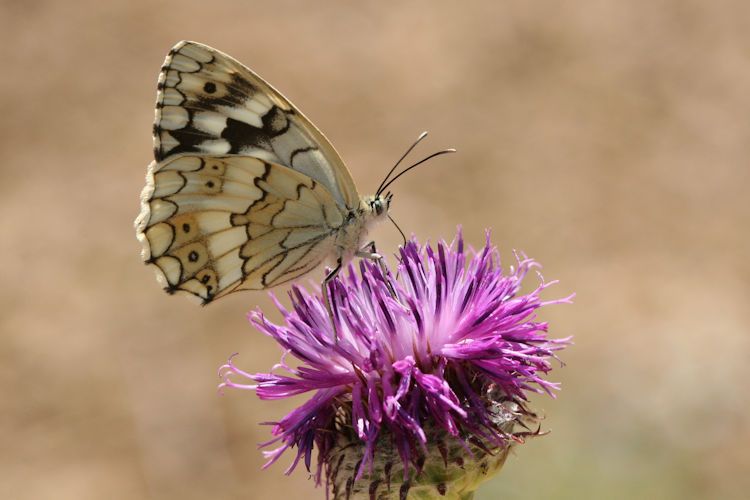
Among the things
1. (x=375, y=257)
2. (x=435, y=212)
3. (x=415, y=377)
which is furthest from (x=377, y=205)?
(x=435, y=212)

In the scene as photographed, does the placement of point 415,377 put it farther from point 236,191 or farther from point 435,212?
point 435,212

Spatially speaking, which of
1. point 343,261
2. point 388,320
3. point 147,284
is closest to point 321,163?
point 343,261

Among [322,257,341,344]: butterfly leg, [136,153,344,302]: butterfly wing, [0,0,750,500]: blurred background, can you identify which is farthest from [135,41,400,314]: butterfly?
[0,0,750,500]: blurred background

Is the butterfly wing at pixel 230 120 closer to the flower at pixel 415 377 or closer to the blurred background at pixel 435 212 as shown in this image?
the flower at pixel 415 377

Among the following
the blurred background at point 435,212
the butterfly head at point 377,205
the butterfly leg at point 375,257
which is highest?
the blurred background at point 435,212

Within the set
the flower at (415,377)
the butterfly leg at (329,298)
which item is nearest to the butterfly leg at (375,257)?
the flower at (415,377)

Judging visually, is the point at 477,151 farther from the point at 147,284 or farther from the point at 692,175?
the point at 147,284

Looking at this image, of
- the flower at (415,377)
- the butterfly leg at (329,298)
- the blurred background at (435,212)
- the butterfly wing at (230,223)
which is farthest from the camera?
the blurred background at (435,212)
